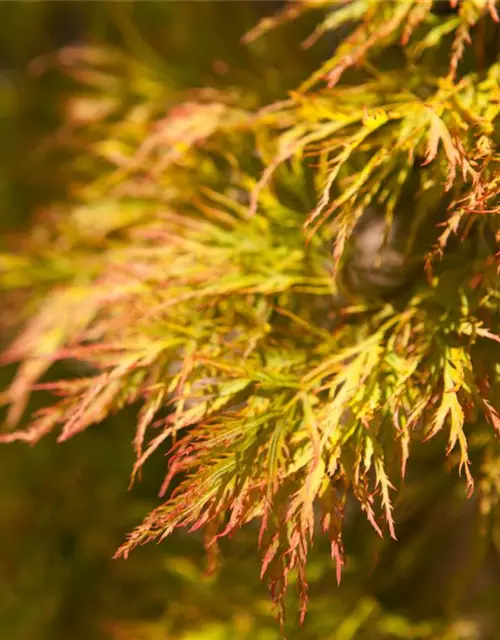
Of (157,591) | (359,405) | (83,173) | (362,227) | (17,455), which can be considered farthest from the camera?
(17,455)

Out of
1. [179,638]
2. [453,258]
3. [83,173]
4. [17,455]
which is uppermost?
[83,173]

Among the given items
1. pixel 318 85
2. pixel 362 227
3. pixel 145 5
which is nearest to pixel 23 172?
pixel 145 5

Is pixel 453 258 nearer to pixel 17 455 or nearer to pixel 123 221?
pixel 123 221

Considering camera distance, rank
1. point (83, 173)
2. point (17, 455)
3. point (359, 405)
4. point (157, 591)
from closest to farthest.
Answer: point (359, 405)
point (157, 591)
point (83, 173)
point (17, 455)

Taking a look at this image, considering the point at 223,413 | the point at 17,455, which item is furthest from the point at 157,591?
the point at 223,413

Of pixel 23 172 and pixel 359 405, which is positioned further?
pixel 23 172

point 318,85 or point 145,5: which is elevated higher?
point 145,5

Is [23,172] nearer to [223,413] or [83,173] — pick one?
[83,173]
